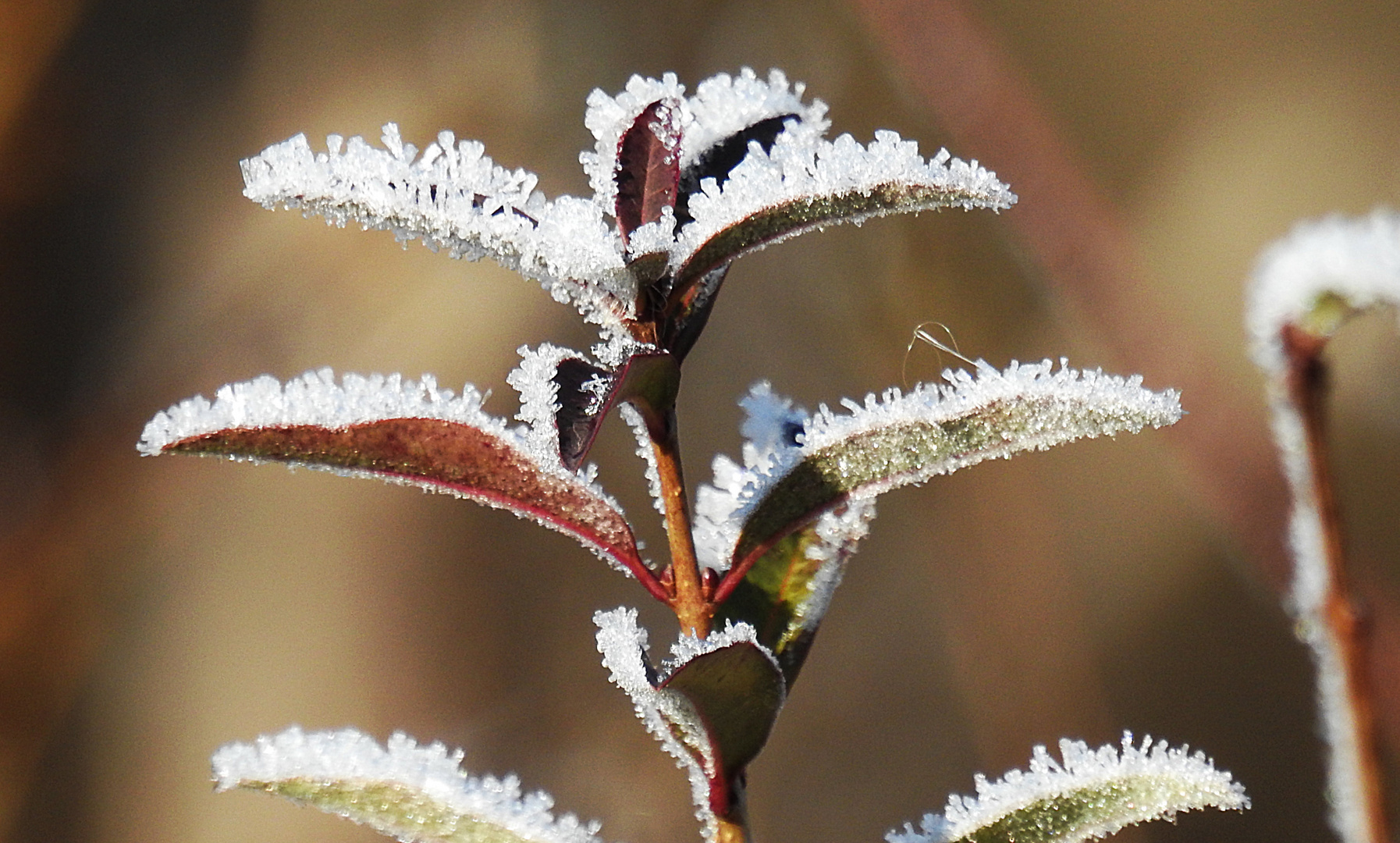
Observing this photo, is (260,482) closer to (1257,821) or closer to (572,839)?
(572,839)

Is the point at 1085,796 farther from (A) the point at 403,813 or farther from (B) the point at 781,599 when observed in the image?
(A) the point at 403,813

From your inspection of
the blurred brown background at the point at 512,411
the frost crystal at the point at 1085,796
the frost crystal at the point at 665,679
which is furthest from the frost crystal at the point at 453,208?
the blurred brown background at the point at 512,411

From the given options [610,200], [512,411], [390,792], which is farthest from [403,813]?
[512,411]

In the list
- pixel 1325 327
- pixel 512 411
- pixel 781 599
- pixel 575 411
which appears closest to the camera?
pixel 1325 327

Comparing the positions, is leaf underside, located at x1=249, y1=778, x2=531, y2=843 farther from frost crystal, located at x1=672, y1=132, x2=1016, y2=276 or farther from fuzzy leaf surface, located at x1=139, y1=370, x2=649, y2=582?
frost crystal, located at x1=672, y1=132, x2=1016, y2=276

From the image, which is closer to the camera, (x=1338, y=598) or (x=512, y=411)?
(x=1338, y=598)

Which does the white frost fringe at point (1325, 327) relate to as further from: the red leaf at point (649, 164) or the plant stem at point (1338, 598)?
the red leaf at point (649, 164)

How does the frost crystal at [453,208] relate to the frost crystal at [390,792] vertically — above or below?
above

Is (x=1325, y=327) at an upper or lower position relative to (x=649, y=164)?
lower
